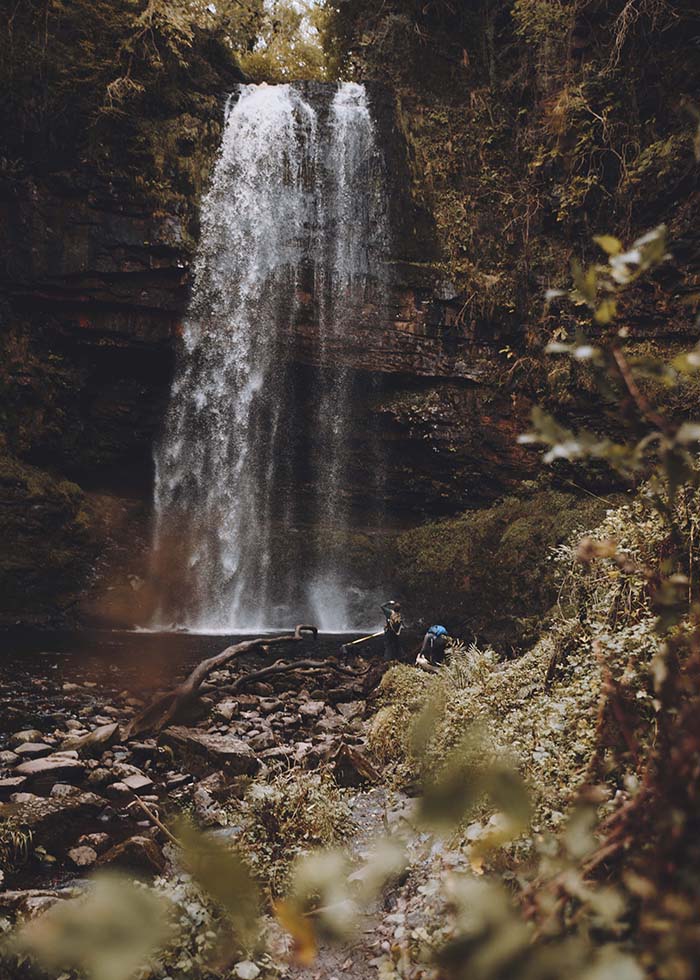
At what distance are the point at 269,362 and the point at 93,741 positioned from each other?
34.6 ft

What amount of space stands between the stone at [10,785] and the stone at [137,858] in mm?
1269

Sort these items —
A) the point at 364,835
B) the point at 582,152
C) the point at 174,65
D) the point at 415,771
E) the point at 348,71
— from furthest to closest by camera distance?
1. the point at 348,71
2. the point at 174,65
3. the point at 582,152
4. the point at 415,771
5. the point at 364,835

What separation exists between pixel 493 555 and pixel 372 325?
5.94 meters

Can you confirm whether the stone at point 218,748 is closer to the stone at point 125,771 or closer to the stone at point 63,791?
the stone at point 125,771

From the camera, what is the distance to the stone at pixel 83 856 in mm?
3613

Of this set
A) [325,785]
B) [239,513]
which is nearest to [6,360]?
[239,513]

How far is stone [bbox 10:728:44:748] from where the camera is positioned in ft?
17.9

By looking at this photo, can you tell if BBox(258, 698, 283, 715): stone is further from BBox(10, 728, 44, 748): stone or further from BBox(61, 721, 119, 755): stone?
BBox(10, 728, 44, 748): stone

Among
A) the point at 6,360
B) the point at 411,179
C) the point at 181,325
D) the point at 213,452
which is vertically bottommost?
the point at 213,452

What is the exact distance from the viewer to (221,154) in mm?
13914

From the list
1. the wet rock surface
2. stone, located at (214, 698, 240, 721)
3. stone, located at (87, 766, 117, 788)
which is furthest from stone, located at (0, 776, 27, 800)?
stone, located at (214, 698, 240, 721)

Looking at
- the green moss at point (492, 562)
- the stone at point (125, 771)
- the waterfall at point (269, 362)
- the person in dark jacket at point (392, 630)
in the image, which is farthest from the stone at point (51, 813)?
the waterfall at point (269, 362)

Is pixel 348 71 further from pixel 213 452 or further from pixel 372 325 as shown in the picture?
pixel 213 452

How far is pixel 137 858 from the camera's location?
137 inches
